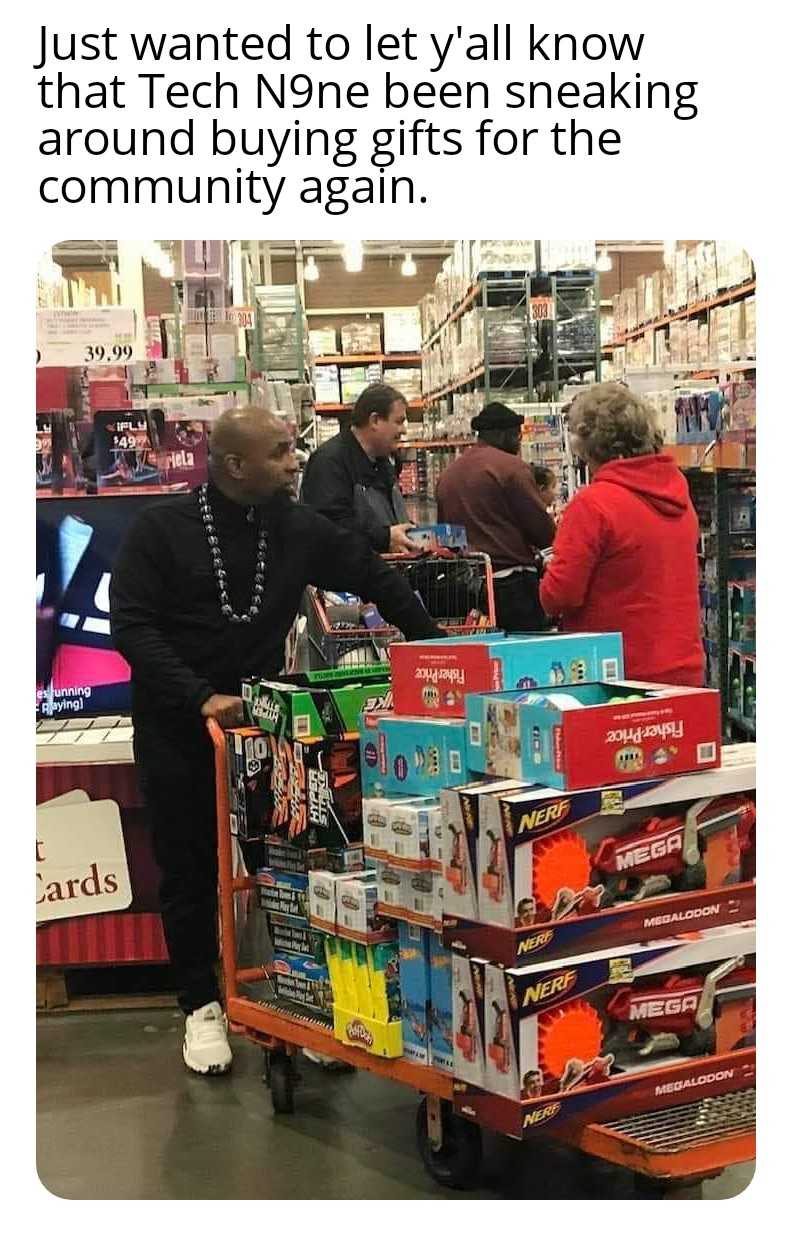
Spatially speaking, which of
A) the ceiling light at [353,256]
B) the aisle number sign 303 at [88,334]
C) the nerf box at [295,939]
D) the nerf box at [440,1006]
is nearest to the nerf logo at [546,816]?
the nerf box at [440,1006]

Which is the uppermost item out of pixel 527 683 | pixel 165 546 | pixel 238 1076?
pixel 165 546

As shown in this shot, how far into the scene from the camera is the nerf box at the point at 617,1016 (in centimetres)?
262

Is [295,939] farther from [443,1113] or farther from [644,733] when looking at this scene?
[644,733]

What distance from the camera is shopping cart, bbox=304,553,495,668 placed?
4.51m

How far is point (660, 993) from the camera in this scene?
2.75m

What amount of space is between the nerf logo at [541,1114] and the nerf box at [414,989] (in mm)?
342

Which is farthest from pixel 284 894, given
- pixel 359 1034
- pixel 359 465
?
pixel 359 465

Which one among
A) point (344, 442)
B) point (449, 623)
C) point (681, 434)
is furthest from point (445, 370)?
point (449, 623)

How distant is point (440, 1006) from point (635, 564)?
1.46 m

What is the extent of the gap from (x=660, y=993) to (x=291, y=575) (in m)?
1.52

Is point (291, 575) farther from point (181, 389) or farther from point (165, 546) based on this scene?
point (181, 389)

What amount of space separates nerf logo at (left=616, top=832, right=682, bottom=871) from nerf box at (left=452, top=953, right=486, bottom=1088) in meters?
0.32

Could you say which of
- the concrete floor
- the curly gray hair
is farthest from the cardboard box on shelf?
the curly gray hair

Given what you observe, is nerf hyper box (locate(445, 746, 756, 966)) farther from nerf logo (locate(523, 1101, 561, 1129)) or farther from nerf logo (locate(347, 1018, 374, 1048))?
nerf logo (locate(347, 1018, 374, 1048))
